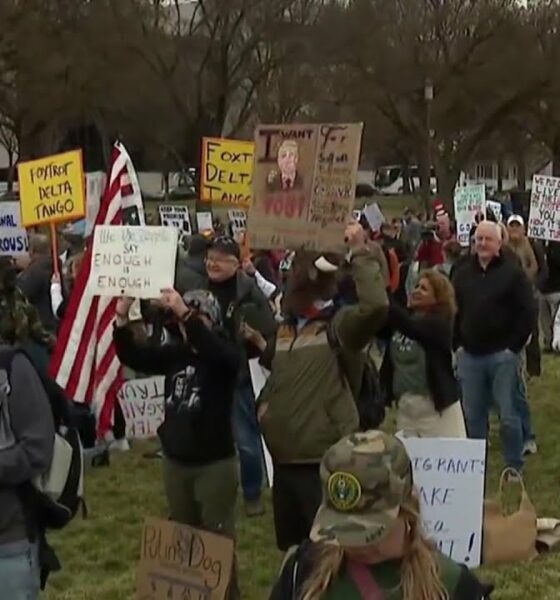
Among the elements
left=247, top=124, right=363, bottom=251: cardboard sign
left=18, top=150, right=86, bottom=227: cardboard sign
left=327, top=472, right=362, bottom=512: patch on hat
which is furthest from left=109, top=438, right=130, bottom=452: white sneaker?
left=327, top=472, right=362, bottom=512: patch on hat

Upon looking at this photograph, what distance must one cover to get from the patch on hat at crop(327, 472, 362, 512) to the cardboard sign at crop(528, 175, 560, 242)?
1149 cm

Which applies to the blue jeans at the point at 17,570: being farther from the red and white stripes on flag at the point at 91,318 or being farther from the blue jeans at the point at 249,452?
the red and white stripes on flag at the point at 91,318

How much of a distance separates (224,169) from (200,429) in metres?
7.71

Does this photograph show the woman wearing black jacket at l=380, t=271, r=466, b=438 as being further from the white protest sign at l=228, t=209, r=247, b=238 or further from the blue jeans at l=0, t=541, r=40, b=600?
the white protest sign at l=228, t=209, r=247, b=238

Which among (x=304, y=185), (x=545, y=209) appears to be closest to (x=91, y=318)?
(x=304, y=185)

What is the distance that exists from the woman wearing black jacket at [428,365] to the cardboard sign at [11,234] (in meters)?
7.65

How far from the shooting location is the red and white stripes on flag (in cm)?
877

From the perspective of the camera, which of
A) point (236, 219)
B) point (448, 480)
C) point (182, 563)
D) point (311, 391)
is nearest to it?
point (182, 563)

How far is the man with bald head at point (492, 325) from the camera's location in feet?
27.0

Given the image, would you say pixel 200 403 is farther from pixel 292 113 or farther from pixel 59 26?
pixel 292 113

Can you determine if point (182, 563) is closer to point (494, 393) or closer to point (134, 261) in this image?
point (134, 261)

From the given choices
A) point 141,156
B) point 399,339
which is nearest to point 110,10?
point 141,156

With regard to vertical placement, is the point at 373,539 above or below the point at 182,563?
above

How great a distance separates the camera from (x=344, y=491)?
303cm
